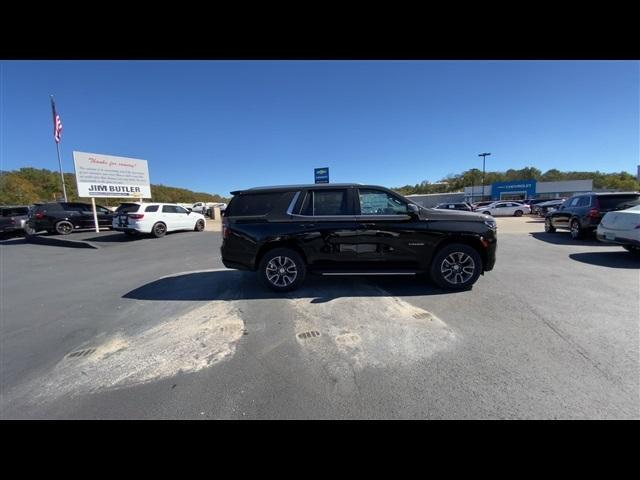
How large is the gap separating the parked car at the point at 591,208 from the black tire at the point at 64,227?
A: 2292cm

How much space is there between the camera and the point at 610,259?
6113 mm

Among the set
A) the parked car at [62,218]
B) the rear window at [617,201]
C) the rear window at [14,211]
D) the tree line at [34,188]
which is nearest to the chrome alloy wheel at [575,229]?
the rear window at [617,201]

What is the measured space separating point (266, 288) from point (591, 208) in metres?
11.2

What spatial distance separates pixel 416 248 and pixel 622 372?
2.58 metres

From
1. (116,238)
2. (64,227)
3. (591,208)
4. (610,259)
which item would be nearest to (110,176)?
(64,227)

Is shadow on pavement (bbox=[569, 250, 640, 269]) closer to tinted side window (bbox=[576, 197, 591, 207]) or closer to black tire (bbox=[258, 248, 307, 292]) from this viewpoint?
tinted side window (bbox=[576, 197, 591, 207])

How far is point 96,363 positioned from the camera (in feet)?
8.54

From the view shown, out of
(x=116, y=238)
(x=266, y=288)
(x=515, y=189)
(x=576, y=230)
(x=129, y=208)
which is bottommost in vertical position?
(x=266, y=288)

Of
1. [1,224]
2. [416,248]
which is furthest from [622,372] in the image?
[1,224]

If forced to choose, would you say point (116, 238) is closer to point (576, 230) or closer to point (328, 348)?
point (328, 348)

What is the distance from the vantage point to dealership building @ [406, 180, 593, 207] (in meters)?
43.4

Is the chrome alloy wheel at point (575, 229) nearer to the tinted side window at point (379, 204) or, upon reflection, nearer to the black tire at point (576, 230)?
the black tire at point (576, 230)
